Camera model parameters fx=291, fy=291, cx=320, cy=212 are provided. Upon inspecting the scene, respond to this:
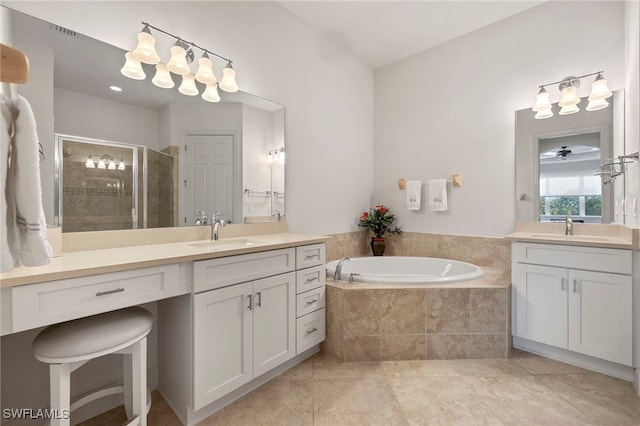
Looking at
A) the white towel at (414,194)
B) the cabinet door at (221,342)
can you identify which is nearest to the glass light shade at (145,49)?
the cabinet door at (221,342)

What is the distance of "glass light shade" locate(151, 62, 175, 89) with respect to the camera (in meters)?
1.77

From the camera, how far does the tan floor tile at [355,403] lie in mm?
1496

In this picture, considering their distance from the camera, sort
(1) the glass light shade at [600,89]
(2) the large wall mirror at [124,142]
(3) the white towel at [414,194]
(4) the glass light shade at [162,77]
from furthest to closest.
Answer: (3) the white towel at [414,194], (1) the glass light shade at [600,89], (4) the glass light shade at [162,77], (2) the large wall mirror at [124,142]

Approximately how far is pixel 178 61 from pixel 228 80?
0.35 meters

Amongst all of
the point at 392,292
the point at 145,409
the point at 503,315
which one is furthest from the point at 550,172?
the point at 145,409

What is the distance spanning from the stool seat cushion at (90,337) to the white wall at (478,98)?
2.74 metres

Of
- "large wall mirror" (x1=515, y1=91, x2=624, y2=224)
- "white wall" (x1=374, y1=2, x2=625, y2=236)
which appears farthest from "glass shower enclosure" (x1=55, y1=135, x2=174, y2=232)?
"large wall mirror" (x1=515, y1=91, x2=624, y2=224)

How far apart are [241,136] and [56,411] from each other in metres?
1.80

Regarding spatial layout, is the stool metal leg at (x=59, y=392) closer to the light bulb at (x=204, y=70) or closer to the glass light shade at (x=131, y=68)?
the glass light shade at (x=131, y=68)

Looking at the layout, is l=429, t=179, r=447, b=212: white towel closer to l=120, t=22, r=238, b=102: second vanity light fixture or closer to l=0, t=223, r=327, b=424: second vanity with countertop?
l=0, t=223, r=327, b=424: second vanity with countertop

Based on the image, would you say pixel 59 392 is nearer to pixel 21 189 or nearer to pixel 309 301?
pixel 21 189

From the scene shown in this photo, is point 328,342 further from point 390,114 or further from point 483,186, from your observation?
point 390,114

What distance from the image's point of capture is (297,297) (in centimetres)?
194

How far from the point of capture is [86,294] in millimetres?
1095
